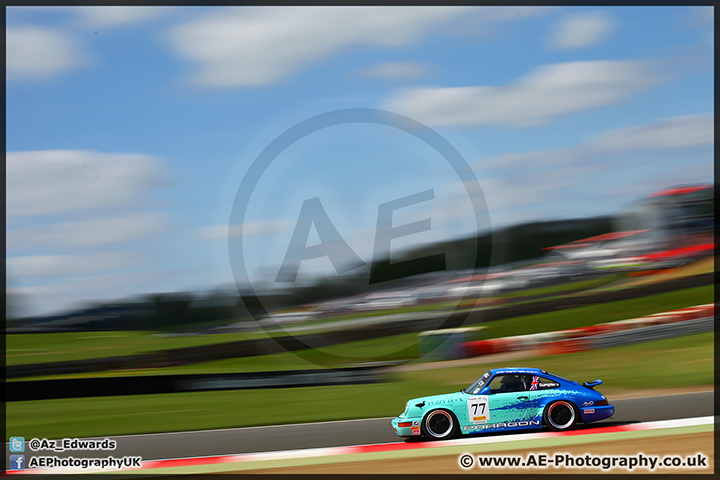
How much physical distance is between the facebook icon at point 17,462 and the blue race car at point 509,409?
485cm

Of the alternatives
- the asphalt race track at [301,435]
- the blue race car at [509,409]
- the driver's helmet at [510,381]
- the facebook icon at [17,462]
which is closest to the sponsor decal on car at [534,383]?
the blue race car at [509,409]

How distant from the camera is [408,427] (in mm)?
6582

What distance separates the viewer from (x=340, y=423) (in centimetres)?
871

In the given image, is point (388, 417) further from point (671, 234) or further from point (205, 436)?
point (671, 234)

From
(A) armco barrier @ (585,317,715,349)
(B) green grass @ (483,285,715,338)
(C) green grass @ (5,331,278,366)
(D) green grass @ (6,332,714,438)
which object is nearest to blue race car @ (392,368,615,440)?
(D) green grass @ (6,332,714,438)

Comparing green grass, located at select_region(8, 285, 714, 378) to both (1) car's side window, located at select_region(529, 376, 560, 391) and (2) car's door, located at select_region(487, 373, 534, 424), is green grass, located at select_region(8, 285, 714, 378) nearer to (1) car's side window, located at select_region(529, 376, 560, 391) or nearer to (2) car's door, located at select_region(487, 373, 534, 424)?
(2) car's door, located at select_region(487, 373, 534, 424)

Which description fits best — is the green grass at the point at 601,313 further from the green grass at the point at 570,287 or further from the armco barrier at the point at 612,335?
the armco barrier at the point at 612,335

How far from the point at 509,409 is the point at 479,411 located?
357 millimetres

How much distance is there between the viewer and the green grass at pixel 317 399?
9.88 meters

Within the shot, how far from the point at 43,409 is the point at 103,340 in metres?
4.06

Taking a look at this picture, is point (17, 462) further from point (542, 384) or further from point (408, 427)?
point (542, 384)

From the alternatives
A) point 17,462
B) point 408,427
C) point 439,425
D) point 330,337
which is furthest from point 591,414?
point 330,337

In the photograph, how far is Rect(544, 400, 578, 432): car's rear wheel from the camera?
6500 millimetres

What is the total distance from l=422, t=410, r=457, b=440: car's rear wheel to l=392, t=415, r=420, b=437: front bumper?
0.29ft
